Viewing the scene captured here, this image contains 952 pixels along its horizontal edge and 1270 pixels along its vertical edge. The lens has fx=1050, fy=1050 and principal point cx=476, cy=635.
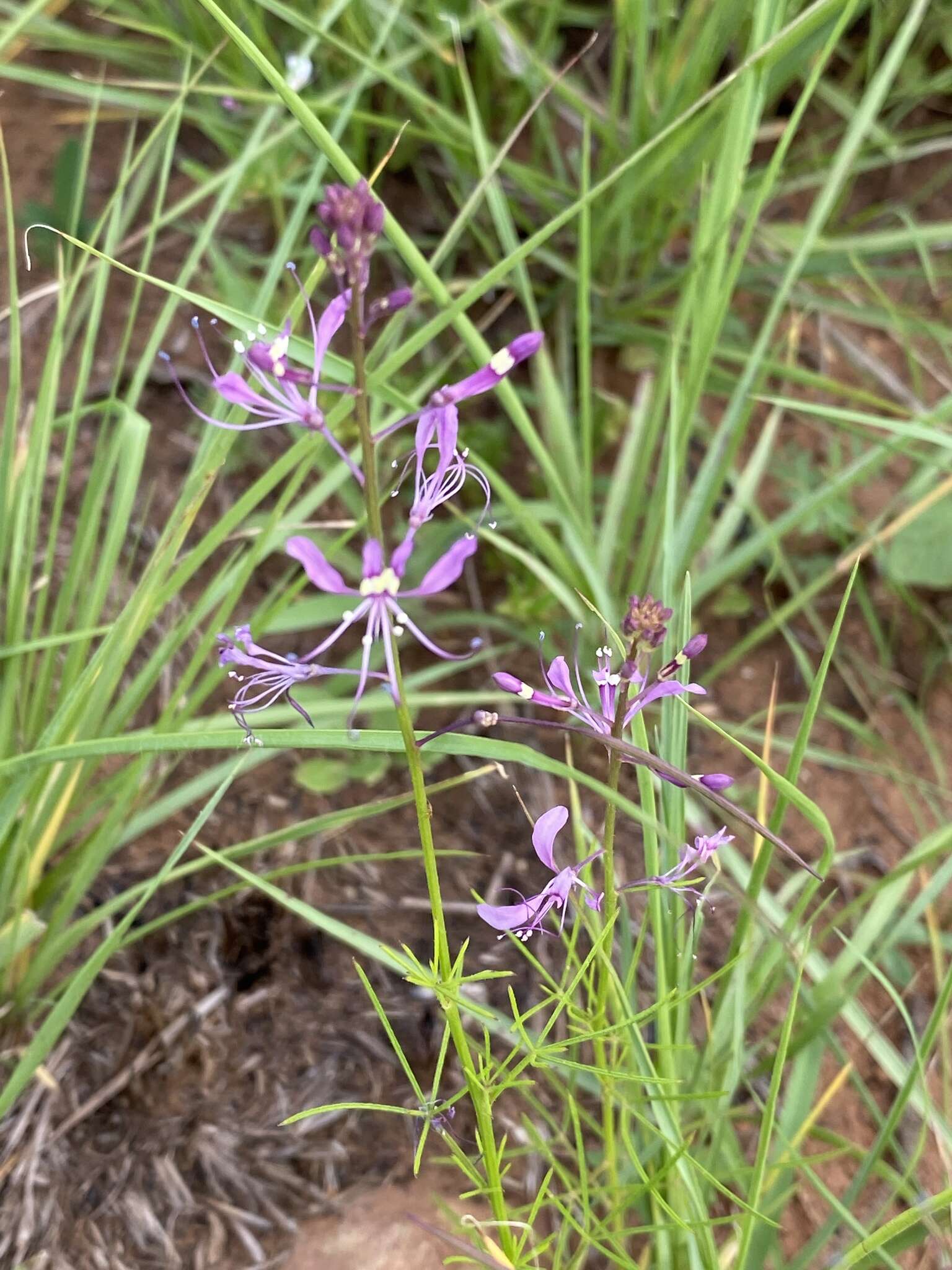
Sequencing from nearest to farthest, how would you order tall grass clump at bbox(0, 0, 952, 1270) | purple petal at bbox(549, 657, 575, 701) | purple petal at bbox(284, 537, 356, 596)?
purple petal at bbox(284, 537, 356, 596), purple petal at bbox(549, 657, 575, 701), tall grass clump at bbox(0, 0, 952, 1270)

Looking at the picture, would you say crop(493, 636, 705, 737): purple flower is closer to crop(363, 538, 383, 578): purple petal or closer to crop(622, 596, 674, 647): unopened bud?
crop(622, 596, 674, 647): unopened bud

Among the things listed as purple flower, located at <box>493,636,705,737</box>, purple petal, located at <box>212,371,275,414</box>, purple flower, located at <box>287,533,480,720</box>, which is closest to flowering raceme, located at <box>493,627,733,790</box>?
purple flower, located at <box>493,636,705,737</box>

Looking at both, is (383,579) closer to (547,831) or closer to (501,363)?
(501,363)

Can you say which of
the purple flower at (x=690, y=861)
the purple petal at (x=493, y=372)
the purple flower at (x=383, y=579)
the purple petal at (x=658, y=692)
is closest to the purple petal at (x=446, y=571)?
the purple flower at (x=383, y=579)

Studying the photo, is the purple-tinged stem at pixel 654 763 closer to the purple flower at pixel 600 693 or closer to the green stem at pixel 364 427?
the purple flower at pixel 600 693

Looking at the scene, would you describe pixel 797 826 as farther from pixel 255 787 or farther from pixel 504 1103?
pixel 255 787

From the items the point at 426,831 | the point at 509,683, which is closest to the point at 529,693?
the point at 509,683
